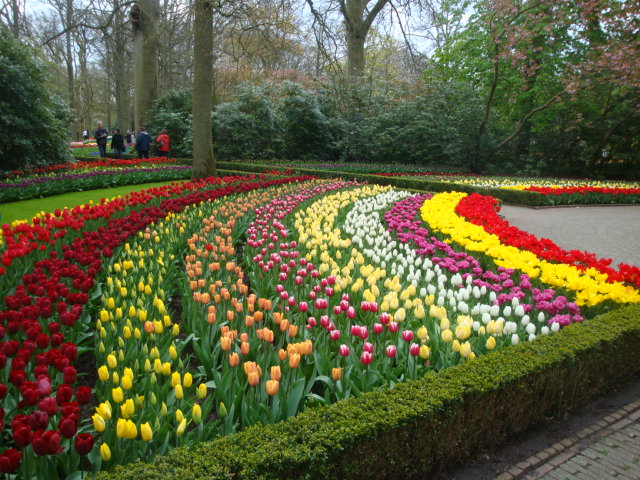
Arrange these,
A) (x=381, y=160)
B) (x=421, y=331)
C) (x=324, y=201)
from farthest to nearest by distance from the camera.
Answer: (x=381, y=160)
(x=324, y=201)
(x=421, y=331)

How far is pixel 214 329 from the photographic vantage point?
127 inches

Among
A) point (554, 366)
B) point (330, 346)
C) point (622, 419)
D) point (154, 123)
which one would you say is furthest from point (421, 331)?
point (154, 123)

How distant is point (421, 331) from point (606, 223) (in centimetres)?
882

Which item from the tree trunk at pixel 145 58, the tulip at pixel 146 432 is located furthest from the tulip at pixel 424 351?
the tree trunk at pixel 145 58

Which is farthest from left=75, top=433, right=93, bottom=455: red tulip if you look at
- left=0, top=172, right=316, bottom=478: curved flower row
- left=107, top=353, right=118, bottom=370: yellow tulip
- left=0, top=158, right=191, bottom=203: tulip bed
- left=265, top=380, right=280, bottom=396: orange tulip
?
left=0, top=158, right=191, bottom=203: tulip bed

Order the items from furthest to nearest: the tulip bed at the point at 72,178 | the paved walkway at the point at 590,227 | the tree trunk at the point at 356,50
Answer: the tree trunk at the point at 356,50 < the tulip bed at the point at 72,178 < the paved walkway at the point at 590,227

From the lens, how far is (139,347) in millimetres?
3016

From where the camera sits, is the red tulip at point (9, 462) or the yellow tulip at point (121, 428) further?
the yellow tulip at point (121, 428)

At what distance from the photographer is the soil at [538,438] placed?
102 inches

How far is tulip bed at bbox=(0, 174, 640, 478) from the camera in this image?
2123 mm

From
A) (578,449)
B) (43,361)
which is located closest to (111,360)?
(43,361)

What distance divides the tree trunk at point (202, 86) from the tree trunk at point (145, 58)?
8.63 meters

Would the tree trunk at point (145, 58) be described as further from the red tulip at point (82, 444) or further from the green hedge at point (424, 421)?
the red tulip at point (82, 444)

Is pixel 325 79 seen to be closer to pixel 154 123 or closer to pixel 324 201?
pixel 154 123
